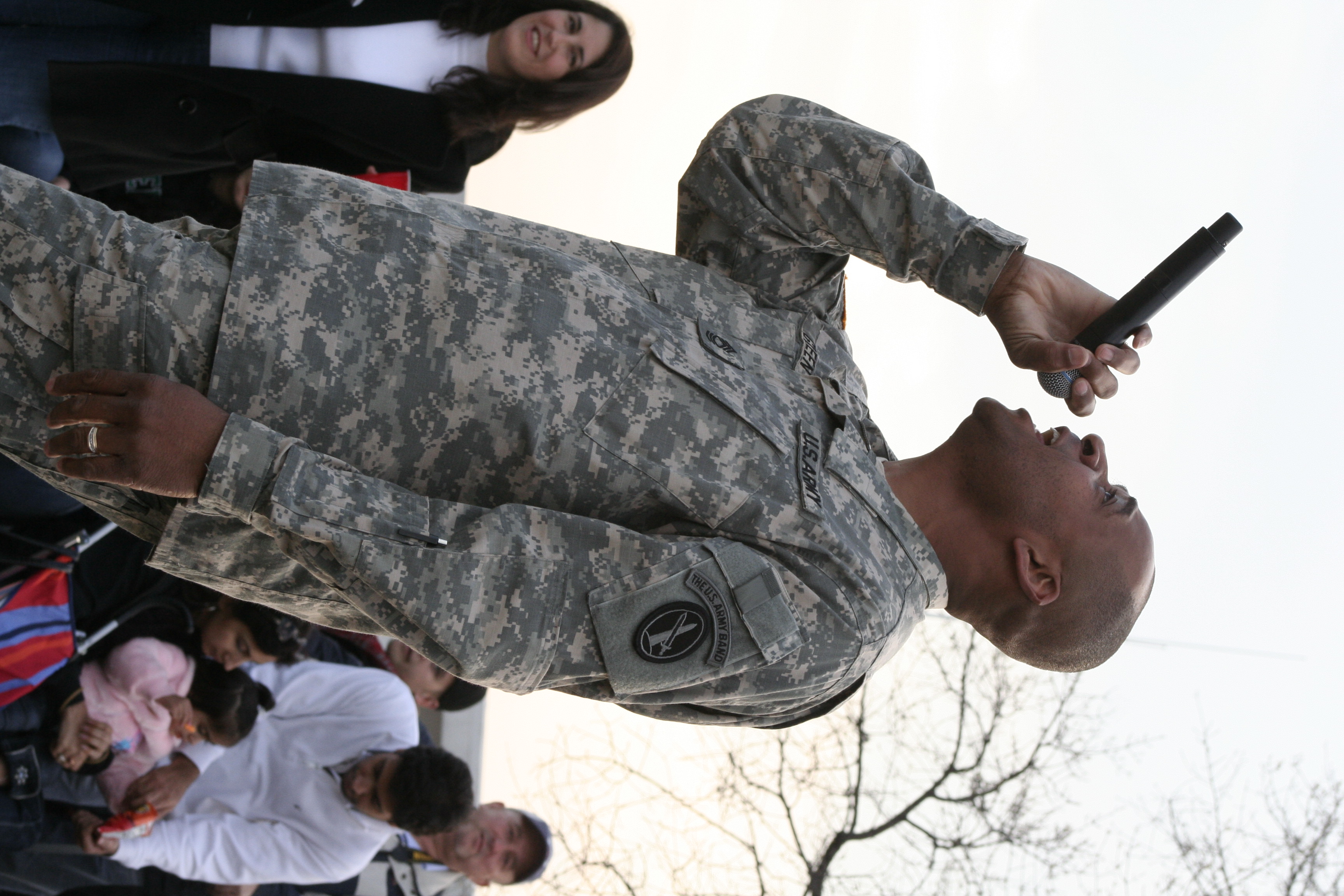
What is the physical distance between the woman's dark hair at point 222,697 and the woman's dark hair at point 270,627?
15 cm

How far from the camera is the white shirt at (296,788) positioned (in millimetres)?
3664

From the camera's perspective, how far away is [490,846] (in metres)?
4.20

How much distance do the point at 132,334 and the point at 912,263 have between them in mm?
1369

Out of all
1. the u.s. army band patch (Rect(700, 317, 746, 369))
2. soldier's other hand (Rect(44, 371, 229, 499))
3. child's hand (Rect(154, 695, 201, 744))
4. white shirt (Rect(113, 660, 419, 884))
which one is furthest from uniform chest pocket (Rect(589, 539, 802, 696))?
white shirt (Rect(113, 660, 419, 884))

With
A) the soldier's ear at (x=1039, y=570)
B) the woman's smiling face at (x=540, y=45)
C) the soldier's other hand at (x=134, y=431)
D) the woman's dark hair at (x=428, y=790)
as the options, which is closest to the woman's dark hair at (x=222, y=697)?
the woman's dark hair at (x=428, y=790)

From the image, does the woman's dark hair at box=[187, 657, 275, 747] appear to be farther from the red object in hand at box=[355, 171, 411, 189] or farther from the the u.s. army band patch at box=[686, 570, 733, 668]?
the the u.s. army band patch at box=[686, 570, 733, 668]

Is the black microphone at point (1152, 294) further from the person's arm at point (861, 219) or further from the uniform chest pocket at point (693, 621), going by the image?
the uniform chest pocket at point (693, 621)

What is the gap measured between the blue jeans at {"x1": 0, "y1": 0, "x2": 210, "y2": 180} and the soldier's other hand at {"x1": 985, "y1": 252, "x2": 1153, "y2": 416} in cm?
213

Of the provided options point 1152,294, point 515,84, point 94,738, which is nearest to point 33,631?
point 94,738

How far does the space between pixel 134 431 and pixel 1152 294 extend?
159 cm

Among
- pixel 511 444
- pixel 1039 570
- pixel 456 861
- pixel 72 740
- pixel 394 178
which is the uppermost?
pixel 394 178

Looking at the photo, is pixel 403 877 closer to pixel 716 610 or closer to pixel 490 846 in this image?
pixel 490 846

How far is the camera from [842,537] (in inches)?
65.8

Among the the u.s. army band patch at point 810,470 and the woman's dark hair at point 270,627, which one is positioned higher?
the the u.s. army band patch at point 810,470
